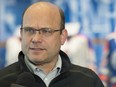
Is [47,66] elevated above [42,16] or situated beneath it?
situated beneath

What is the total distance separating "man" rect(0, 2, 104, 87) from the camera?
1.04 m

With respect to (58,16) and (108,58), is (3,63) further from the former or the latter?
(58,16)

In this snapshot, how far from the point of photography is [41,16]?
107 centimetres

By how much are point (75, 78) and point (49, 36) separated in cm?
20

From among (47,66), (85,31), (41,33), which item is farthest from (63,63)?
(85,31)

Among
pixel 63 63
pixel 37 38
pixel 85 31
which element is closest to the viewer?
pixel 37 38

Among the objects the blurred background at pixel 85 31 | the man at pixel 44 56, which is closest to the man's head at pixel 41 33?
the man at pixel 44 56

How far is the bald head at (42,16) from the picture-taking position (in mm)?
1062

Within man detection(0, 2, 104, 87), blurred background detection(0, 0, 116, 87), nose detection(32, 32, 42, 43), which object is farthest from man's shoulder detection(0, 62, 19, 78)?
blurred background detection(0, 0, 116, 87)

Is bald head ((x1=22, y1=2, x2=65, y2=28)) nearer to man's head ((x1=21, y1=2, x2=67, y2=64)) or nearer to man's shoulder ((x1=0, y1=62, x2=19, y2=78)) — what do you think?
man's head ((x1=21, y1=2, x2=67, y2=64))

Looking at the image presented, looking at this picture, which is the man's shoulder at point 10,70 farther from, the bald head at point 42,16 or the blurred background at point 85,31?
the blurred background at point 85,31

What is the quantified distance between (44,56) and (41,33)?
85 millimetres

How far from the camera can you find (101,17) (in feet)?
6.25

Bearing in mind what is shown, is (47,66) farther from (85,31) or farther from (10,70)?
(85,31)
